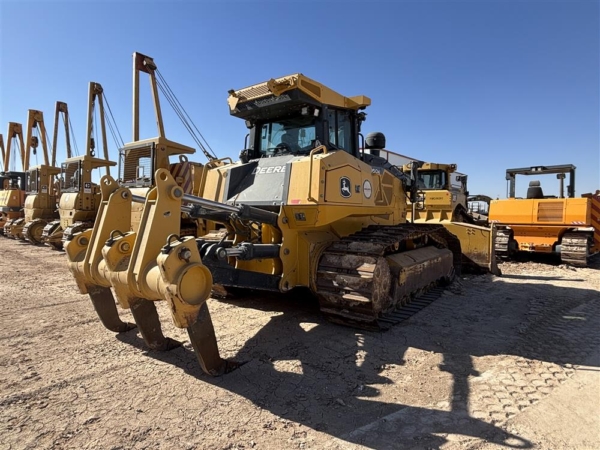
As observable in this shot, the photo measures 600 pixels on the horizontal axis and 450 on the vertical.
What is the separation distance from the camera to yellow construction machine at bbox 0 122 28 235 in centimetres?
1912

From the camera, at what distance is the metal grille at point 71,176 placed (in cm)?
1336

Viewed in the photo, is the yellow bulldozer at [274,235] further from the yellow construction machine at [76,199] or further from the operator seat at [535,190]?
the yellow construction machine at [76,199]

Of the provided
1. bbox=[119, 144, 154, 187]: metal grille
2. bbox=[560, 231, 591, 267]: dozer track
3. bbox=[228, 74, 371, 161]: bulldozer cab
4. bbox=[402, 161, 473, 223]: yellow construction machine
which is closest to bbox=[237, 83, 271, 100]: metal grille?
bbox=[228, 74, 371, 161]: bulldozer cab

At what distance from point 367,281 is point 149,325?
2436 mm

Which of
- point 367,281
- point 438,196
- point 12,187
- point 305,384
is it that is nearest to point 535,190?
point 438,196

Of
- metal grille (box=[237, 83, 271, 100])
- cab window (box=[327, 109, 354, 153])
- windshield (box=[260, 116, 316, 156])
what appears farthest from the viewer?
cab window (box=[327, 109, 354, 153])

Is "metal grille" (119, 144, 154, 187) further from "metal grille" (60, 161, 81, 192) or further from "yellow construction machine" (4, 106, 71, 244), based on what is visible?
"yellow construction machine" (4, 106, 71, 244)

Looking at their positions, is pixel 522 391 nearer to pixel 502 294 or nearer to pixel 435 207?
pixel 502 294

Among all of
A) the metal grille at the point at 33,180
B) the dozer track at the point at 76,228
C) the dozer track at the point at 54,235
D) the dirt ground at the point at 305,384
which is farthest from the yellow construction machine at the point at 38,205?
the dirt ground at the point at 305,384

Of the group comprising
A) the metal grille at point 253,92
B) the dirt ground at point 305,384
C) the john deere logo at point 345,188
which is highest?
the metal grille at point 253,92

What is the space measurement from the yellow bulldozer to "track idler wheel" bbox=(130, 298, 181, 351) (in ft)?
0.03

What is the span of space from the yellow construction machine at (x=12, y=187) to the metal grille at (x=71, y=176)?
5991mm

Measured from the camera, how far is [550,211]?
421 inches

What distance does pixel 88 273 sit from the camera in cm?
382
